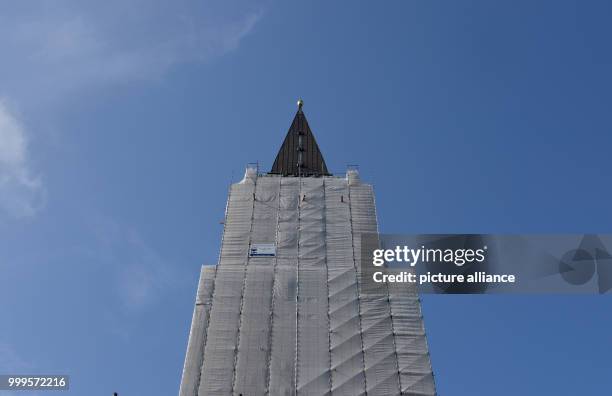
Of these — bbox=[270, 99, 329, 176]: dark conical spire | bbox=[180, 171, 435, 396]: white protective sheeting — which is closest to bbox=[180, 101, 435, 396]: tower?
bbox=[180, 171, 435, 396]: white protective sheeting

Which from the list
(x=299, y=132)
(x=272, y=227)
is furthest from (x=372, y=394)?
(x=299, y=132)

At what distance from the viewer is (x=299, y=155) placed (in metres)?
55.5

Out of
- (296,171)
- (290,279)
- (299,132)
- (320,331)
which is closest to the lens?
(320,331)

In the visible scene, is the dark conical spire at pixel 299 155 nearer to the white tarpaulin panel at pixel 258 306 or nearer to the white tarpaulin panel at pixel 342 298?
the white tarpaulin panel at pixel 342 298

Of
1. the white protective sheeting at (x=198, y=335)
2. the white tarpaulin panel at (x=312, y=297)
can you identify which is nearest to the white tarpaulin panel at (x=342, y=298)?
the white tarpaulin panel at (x=312, y=297)

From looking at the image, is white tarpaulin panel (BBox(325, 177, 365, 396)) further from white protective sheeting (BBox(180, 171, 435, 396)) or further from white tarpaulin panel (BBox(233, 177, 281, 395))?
white tarpaulin panel (BBox(233, 177, 281, 395))

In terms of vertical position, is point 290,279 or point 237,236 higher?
point 237,236

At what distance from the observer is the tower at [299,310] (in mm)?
33562

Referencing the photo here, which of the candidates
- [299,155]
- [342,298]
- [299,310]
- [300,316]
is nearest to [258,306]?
[299,310]

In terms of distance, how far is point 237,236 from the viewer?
4200 cm

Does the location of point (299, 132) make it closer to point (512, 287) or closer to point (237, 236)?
point (237, 236)

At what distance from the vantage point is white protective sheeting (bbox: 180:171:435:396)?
33.5 m

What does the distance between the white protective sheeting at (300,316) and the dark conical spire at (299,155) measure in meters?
8.56

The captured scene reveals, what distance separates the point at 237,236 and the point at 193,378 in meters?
10.8
